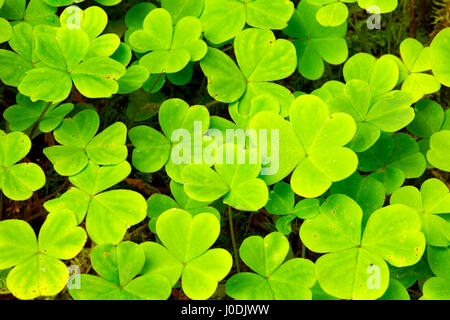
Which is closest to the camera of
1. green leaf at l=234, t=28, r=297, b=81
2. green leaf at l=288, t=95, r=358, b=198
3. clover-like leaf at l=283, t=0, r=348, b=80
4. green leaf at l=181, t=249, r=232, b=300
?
green leaf at l=181, t=249, r=232, b=300

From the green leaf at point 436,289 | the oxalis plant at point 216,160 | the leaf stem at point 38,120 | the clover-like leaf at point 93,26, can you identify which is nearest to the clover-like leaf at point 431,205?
the oxalis plant at point 216,160

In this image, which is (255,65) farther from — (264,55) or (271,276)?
(271,276)

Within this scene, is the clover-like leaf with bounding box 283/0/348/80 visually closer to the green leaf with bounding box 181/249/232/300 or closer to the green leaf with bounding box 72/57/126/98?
the green leaf with bounding box 72/57/126/98

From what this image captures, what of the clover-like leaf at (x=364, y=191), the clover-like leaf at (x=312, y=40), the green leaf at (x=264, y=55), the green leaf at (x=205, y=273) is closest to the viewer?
the green leaf at (x=205, y=273)

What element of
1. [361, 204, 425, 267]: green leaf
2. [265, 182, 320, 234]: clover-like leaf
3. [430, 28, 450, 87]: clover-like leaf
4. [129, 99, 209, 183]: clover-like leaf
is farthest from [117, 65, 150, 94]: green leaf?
[430, 28, 450, 87]: clover-like leaf

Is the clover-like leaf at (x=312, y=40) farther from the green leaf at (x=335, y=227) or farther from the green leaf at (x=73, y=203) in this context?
the green leaf at (x=73, y=203)

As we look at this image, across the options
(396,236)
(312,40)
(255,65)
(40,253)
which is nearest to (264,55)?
(255,65)
